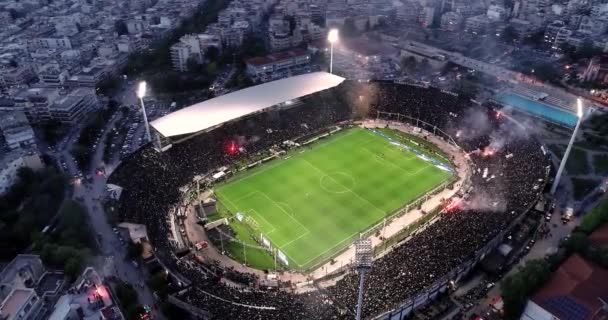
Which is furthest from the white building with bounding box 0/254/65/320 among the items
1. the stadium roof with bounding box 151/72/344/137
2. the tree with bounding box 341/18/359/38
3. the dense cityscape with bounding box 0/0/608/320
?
the tree with bounding box 341/18/359/38

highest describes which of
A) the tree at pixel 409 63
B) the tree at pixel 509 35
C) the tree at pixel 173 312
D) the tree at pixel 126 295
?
the tree at pixel 509 35

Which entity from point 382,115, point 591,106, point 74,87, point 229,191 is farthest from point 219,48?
point 591,106

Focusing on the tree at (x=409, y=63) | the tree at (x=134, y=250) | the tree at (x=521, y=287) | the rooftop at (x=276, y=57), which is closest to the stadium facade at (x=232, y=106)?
the rooftop at (x=276, y=57)

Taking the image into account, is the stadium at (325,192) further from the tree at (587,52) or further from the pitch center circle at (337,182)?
the tree at (587,52)

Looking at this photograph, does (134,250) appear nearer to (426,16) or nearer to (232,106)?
(232,106)

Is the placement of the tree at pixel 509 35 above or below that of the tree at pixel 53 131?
above

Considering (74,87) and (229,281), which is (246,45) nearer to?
(74,87)

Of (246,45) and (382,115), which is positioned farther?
(246,45)
